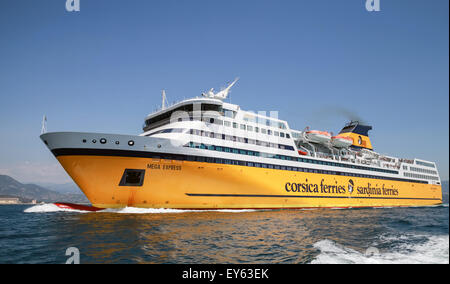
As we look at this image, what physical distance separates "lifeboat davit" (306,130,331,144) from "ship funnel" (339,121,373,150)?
10.8 metres

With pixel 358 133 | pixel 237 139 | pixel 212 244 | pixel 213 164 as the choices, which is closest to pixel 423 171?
pixel 358 133

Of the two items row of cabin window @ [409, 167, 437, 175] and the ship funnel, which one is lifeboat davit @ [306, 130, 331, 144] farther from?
row of cabin window @ [409, 167, 437, 175]

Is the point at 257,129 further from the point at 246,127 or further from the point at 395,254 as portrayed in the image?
the point at 395,254

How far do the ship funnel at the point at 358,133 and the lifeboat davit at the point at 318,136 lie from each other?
1075cm

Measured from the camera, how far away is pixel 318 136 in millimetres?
30031

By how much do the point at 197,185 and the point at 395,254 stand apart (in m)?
13.6

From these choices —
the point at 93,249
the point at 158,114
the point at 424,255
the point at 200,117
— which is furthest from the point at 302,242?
the point at 158,114

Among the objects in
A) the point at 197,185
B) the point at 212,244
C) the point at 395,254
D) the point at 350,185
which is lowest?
the point at 395,254

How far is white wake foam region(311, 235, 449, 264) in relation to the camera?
24.6 feet

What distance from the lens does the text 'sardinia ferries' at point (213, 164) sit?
16844 millimetres
